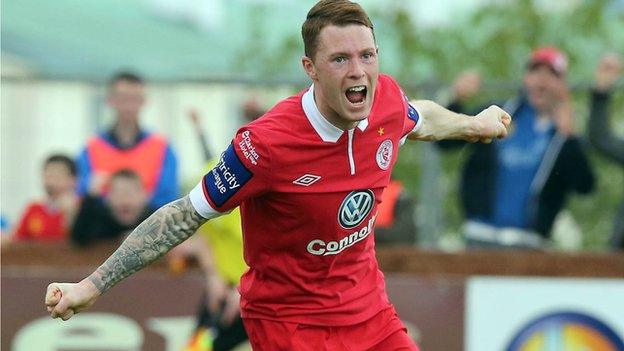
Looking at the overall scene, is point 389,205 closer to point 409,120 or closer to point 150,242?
point 409,120

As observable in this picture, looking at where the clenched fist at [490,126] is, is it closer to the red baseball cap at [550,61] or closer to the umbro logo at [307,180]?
the umbro logo at [307,180]

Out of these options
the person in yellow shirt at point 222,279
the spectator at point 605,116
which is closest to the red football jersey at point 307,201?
the person in yellow shirt at point 222,279

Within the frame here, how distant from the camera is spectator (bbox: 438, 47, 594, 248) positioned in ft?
35.9

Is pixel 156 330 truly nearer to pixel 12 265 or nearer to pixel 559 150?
pixel 12 265

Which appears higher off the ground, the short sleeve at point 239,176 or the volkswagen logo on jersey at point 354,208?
the short sleeve at point 239,176

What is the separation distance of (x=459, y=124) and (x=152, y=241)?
1.62 metres

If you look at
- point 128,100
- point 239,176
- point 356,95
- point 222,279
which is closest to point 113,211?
point 128,100

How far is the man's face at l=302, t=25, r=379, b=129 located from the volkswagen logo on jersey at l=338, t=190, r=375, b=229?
1.21ft

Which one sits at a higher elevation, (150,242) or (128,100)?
(128,100)

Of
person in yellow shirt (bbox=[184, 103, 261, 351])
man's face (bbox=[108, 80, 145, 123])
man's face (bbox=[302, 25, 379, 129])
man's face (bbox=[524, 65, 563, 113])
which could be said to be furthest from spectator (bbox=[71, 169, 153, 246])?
man's face (bbox=[302, 25, 379, 129])

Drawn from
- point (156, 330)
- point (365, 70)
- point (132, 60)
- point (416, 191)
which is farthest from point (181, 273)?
point (132, 60)

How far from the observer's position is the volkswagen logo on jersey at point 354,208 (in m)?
6.86

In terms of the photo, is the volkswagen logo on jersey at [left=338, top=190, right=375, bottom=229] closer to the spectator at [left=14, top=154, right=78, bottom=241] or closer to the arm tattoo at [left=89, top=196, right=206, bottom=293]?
the arm tattoo at [left=89, top=196, right=206, bottom=293]

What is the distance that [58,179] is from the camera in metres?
11.8
